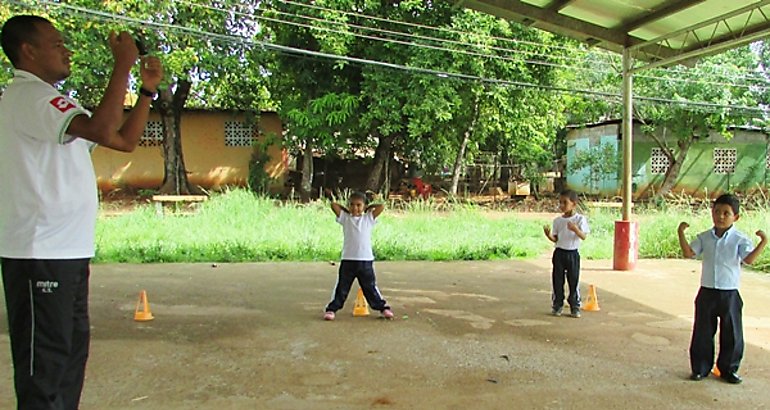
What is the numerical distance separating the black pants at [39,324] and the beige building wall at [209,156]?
56.3 feet

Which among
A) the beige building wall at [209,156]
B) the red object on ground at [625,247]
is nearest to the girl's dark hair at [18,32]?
the red object on ground at [625,247]

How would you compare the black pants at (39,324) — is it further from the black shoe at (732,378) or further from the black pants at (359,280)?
the black shoe at (732,378)

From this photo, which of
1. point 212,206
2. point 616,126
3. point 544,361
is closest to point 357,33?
point 212,206

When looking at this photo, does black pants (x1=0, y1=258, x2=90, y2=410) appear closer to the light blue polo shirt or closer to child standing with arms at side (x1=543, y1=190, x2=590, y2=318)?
the light blue polo shirt

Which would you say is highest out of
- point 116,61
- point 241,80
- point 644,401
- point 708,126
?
point 241,80

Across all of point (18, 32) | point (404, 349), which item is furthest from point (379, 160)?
point (18, 32)

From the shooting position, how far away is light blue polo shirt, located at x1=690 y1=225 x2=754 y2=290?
3611 mm

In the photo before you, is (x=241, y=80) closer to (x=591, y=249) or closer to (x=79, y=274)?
(x=591, y=249)

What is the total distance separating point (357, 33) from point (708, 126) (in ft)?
38.8

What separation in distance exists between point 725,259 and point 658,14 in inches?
190

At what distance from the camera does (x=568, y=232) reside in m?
5.50

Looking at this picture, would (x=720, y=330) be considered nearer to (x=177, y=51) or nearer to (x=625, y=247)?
(x=625, y=247)

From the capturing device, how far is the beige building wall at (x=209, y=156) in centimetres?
1886

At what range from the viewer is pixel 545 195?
2245cm
